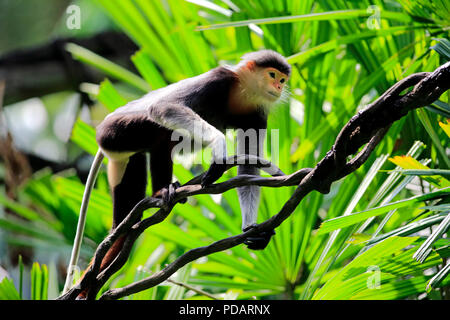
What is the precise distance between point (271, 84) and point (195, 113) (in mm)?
334

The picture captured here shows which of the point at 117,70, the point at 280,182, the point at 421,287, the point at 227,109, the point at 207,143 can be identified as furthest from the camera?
the point at 117,70

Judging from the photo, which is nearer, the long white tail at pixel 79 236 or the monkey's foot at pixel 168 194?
the monkey's foot at pixel 168 194

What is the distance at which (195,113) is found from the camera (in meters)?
2.05

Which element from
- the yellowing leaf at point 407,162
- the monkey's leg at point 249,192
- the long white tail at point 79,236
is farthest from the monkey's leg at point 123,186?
the yellowing leaf at point 407,162

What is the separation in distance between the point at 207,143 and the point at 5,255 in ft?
7.13

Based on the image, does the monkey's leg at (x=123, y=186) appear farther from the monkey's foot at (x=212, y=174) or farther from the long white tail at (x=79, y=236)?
the monkey's foot at (x=212, y=174)

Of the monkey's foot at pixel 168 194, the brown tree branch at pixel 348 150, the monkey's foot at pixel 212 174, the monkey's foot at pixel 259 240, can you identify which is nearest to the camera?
the brown tree branch at pixel 348 150

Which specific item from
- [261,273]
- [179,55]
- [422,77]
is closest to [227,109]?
[179,55]

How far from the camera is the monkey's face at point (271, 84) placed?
7.19ft

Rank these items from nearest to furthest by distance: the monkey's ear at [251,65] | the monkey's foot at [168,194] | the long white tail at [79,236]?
the monkey's foot at [168,194], the long white tail at [79,236], the monkey's ear at [251,65]

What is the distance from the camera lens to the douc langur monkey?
2.12 m

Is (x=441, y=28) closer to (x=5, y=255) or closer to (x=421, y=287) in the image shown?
(x=421, y=287)

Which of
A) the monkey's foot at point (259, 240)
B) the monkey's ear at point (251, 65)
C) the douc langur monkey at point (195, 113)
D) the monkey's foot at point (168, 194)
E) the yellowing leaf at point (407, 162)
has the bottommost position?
the monkey's foot at point (259, 240)

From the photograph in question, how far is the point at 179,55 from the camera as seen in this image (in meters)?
2.59
